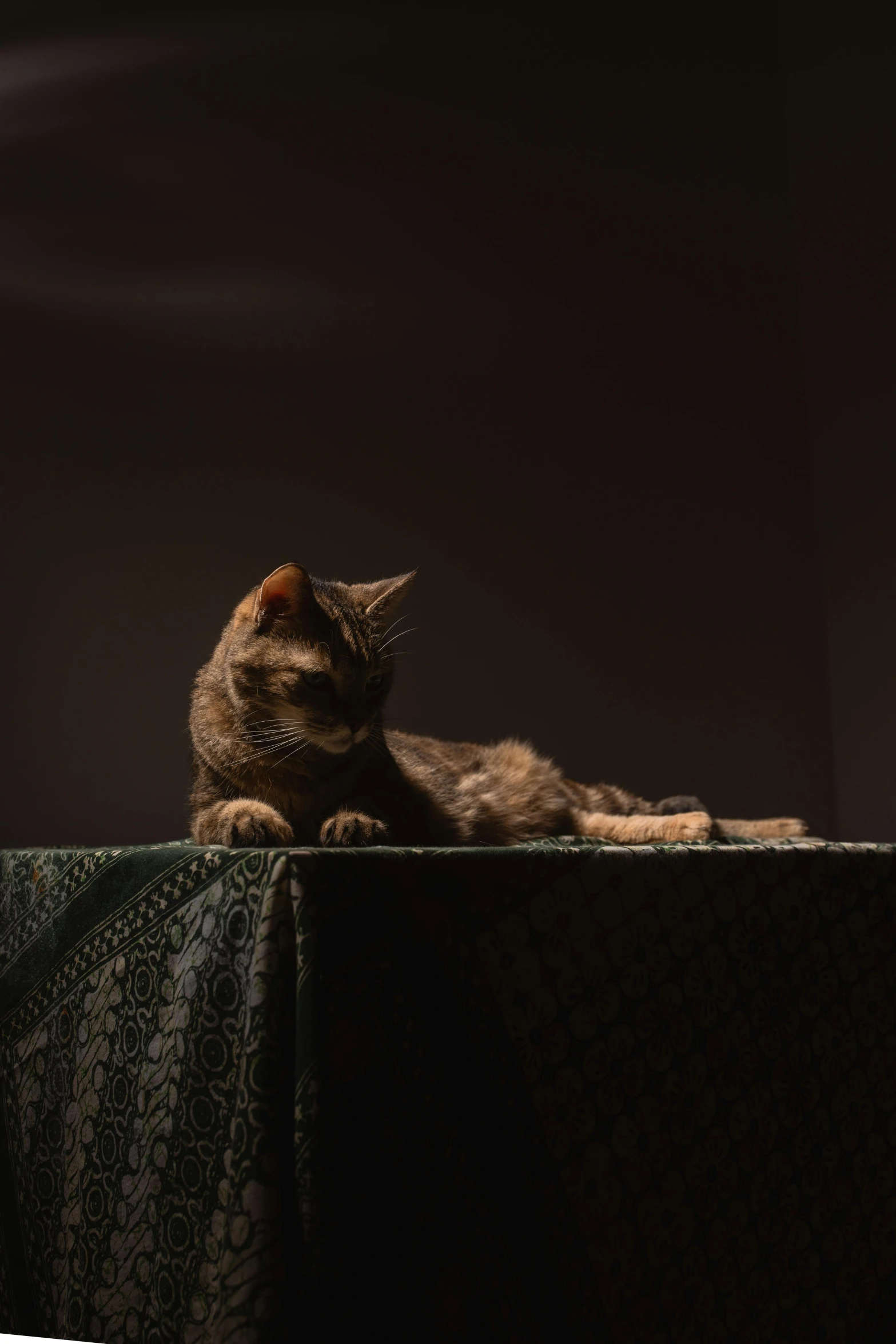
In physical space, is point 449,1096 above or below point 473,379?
below

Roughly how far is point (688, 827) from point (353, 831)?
689mm

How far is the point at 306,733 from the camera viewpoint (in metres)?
1.01

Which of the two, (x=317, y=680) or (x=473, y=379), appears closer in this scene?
(x=317, y=680)

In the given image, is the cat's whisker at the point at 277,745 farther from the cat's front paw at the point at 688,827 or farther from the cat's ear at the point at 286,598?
the cat's front paw at the point at 688,827

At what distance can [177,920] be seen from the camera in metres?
0.80

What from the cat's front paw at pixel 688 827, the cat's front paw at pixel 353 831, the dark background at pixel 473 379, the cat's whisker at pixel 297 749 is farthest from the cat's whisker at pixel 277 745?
the dark background at pixel 473 379

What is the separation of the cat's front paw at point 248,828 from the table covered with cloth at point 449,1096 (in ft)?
0.24

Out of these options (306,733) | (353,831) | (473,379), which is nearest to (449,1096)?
(353,831)

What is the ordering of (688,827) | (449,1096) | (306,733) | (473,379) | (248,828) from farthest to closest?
(473,379)
(688,827)
(306,733)
(248,828)
(449,1096)

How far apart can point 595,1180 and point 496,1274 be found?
0.13m

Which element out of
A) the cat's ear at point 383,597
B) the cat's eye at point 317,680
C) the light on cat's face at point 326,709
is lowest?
the light on cat's face at point 326,709

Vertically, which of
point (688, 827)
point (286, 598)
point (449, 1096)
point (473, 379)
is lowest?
point (449, 1096)

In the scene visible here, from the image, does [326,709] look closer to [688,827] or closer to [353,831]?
[353,831]

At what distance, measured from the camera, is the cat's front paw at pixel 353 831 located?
917 millimetres
